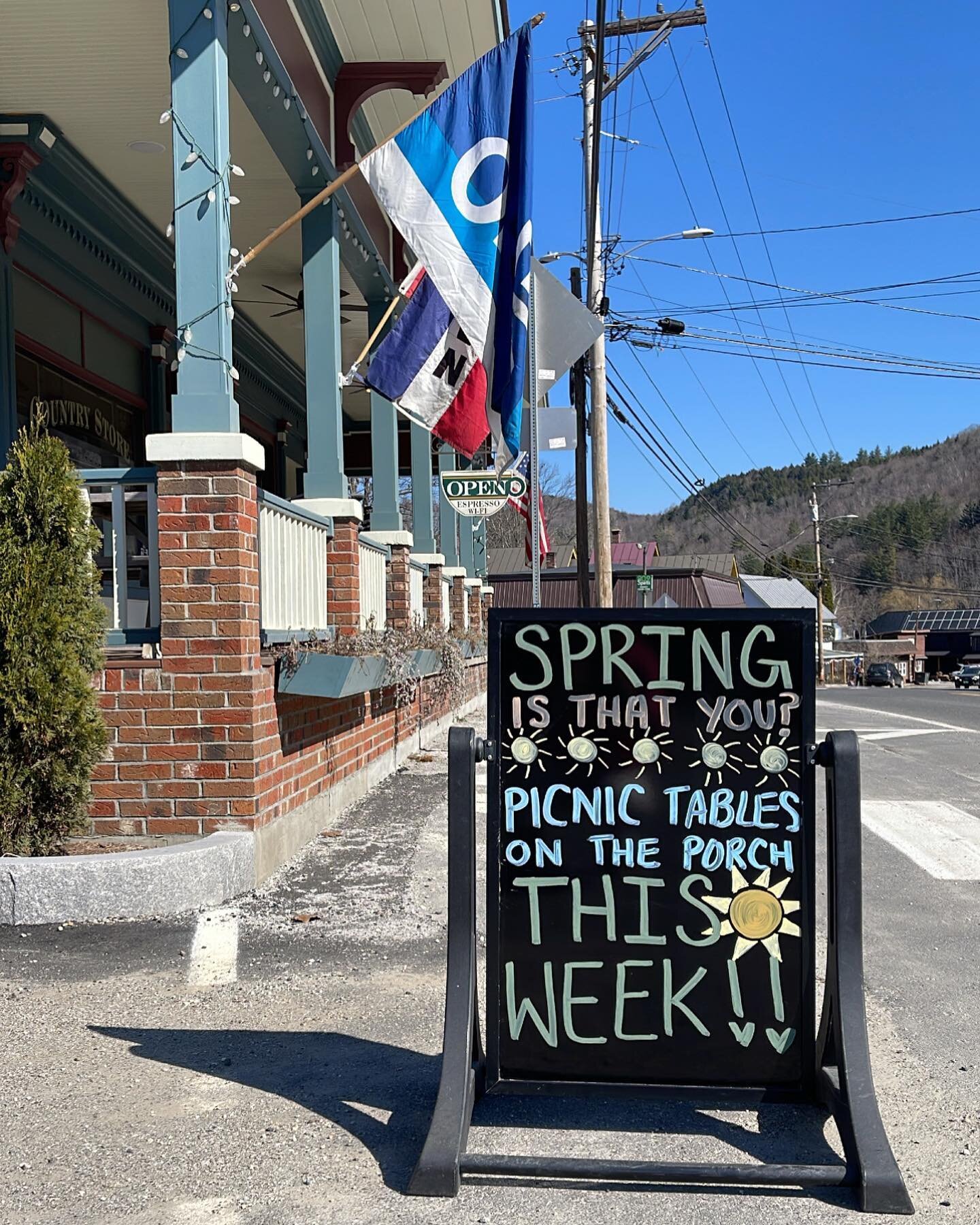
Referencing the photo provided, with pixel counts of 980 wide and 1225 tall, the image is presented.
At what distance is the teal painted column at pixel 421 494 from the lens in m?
13.6

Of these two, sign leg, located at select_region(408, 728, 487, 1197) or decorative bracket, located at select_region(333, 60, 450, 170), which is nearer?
sign leg, located at select_region(408, 728, 487, 1197)

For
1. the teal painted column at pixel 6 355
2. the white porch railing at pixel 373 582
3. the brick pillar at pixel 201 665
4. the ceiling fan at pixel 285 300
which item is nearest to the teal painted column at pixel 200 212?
the brick pillar at pixel 201 665

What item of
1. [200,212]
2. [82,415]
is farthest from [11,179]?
[200,212]

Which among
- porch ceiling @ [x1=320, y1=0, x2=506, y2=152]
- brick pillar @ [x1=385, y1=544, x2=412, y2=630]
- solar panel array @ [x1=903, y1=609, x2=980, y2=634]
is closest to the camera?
porch ceiling @ [x1=320, y1=0, x2=506, y2=152]

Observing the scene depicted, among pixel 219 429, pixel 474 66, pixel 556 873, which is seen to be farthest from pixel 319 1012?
pixel 474 66

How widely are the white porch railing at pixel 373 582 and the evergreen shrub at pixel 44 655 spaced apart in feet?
11.9

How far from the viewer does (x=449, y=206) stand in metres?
6.70

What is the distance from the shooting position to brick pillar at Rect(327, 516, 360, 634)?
848 cm

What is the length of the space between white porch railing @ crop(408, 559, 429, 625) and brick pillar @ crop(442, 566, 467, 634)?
8.51 feet

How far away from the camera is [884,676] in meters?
63.5

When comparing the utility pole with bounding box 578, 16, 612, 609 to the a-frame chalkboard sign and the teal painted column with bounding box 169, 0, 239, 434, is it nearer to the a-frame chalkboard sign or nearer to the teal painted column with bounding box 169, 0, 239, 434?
the teal painted column with bounding box 169, 0, 239, 434

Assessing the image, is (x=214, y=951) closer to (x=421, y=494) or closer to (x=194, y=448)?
(x=194, y=448)

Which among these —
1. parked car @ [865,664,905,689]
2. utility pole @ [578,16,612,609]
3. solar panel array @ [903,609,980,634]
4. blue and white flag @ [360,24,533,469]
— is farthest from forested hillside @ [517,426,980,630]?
blue and white flag @ [360,24,533,469]

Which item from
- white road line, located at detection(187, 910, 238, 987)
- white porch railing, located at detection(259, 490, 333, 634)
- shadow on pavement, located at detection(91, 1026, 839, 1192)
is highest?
white porch railing, located at detection(259, 490, 333, 634)
